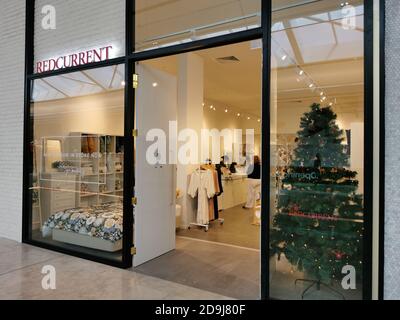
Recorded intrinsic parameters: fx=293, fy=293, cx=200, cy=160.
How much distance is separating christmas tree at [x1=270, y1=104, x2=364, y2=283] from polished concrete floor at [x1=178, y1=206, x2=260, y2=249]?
1973mm

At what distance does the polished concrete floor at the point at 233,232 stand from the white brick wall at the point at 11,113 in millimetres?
2856

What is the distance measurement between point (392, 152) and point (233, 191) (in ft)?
21.6

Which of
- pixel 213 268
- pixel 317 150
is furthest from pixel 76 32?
pixel 213 268

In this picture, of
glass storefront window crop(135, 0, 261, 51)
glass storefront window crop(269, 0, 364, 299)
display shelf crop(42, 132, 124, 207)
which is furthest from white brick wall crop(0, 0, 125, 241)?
glass storefront window crop(269, 0, 364, 299)

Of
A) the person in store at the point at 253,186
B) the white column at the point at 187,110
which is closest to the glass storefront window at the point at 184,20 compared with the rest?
the white column at the point at 187,110

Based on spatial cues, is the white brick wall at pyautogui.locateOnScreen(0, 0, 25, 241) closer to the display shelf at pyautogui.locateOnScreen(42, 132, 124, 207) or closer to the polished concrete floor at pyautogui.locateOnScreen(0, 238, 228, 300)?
the display shelf at pyautogui.locateOnScreen(42, 132, 124, 207)

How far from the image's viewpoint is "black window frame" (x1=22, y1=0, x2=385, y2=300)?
234cm

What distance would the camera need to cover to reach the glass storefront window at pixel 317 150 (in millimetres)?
2465

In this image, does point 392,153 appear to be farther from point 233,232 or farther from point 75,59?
point 75,59

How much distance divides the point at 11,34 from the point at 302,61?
477 cm

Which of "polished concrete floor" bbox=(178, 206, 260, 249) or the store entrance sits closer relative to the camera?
the store entrance

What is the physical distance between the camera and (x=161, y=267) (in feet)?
12.3

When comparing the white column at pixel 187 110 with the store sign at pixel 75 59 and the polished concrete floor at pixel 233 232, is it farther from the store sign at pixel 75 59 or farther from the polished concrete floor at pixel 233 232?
the store sign at pixel 75 59
